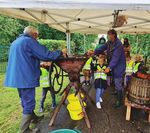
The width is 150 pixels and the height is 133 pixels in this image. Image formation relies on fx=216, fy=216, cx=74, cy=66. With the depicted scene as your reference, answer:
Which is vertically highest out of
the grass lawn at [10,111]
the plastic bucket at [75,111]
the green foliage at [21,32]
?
the green foliage at [21,32]

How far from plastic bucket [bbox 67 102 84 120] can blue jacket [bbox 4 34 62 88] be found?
3.82 feet

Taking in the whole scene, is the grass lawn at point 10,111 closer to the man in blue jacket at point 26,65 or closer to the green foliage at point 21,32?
the man in blue jacket at point 26,65

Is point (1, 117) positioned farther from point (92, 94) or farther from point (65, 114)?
point (92, 94)

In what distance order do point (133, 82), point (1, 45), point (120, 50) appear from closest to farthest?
point (133, 82) → point (120, 50) → point (1, 45)

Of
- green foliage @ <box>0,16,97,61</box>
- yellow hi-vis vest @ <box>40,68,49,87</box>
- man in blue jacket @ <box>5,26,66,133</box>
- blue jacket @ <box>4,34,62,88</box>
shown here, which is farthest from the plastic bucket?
green foliage @ <box>0,16,97,61</box>

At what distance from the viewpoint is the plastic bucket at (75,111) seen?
16.2ft

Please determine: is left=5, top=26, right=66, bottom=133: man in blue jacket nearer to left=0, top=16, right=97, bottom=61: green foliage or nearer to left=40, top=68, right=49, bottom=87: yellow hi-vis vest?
left=40, top=68, right=49, bottom=87: yellow hi-vis vest

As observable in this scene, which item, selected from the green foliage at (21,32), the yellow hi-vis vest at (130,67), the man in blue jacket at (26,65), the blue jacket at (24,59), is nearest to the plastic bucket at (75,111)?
the man in blue jacket at (26,65)

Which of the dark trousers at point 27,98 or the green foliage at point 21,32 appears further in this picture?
the green foliage at point 21,32

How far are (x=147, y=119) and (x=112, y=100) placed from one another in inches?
63.7

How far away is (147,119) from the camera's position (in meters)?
5.12

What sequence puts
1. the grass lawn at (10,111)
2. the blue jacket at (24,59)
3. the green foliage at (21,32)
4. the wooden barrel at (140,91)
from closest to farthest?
1. the blue jacket at (24,59)
2. the wooden barrel at (140,91)
3. the grass lawn at (10,111)
4. the green foliage at (21,32)

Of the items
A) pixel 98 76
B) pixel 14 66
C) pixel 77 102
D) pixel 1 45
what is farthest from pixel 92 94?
pixel 1 45

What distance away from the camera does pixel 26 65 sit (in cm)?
418
